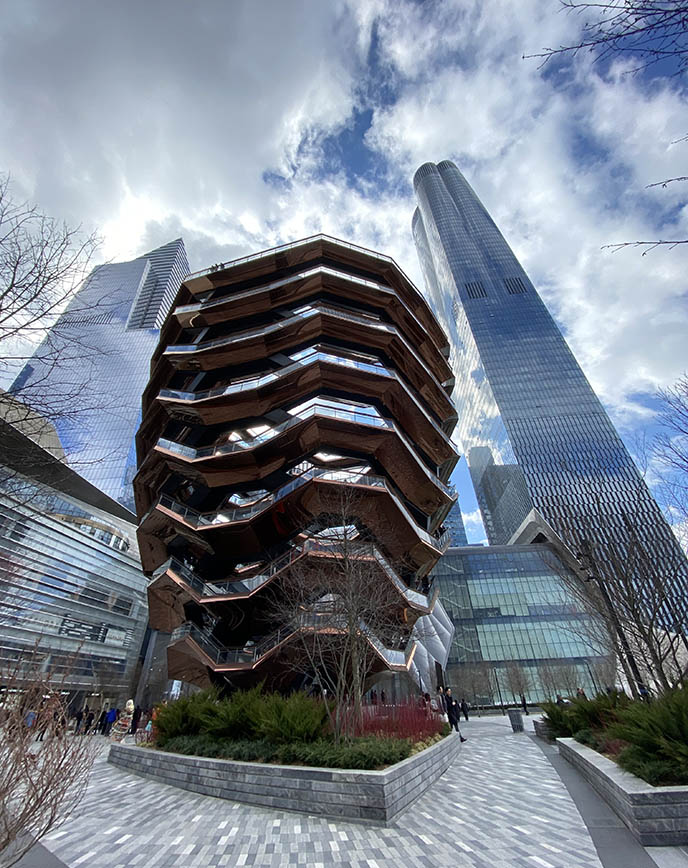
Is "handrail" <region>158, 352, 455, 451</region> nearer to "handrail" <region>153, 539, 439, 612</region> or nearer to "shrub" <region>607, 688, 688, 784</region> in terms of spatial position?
"handrail" <region>153, 539, 439, 612</region>

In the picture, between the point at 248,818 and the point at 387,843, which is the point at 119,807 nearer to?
the point at 248,818

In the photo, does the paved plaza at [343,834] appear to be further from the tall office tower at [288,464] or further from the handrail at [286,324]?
the handrail at [286,324]

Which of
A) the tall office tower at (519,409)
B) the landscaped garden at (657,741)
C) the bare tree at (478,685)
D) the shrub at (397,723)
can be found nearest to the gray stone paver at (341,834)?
the landscaped garden at (657,741)

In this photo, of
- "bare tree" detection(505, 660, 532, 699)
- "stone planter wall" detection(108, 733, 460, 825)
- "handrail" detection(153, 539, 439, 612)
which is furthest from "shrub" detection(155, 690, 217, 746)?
"bare tree" detection(505, 660, 532, 699)

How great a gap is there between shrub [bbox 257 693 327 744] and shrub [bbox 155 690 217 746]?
309cm

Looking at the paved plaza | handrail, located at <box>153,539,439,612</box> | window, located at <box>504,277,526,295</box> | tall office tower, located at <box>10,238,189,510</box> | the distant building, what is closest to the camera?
the paved plaza

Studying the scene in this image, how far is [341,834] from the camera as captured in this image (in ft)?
18.5

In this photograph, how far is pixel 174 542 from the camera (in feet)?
86.7

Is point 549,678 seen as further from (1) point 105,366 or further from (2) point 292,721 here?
(1) point 105,366

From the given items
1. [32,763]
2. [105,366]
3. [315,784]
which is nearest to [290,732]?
[315,784]

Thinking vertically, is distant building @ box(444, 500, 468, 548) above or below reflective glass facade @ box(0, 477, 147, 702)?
above

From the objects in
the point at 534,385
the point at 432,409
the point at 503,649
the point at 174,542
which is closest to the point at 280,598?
the point at 174,542

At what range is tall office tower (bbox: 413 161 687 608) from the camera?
68312 mm

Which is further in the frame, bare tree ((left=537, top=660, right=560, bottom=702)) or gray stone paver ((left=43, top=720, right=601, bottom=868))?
bare tree ((left=537, top=660, right=560, bottom=702))
